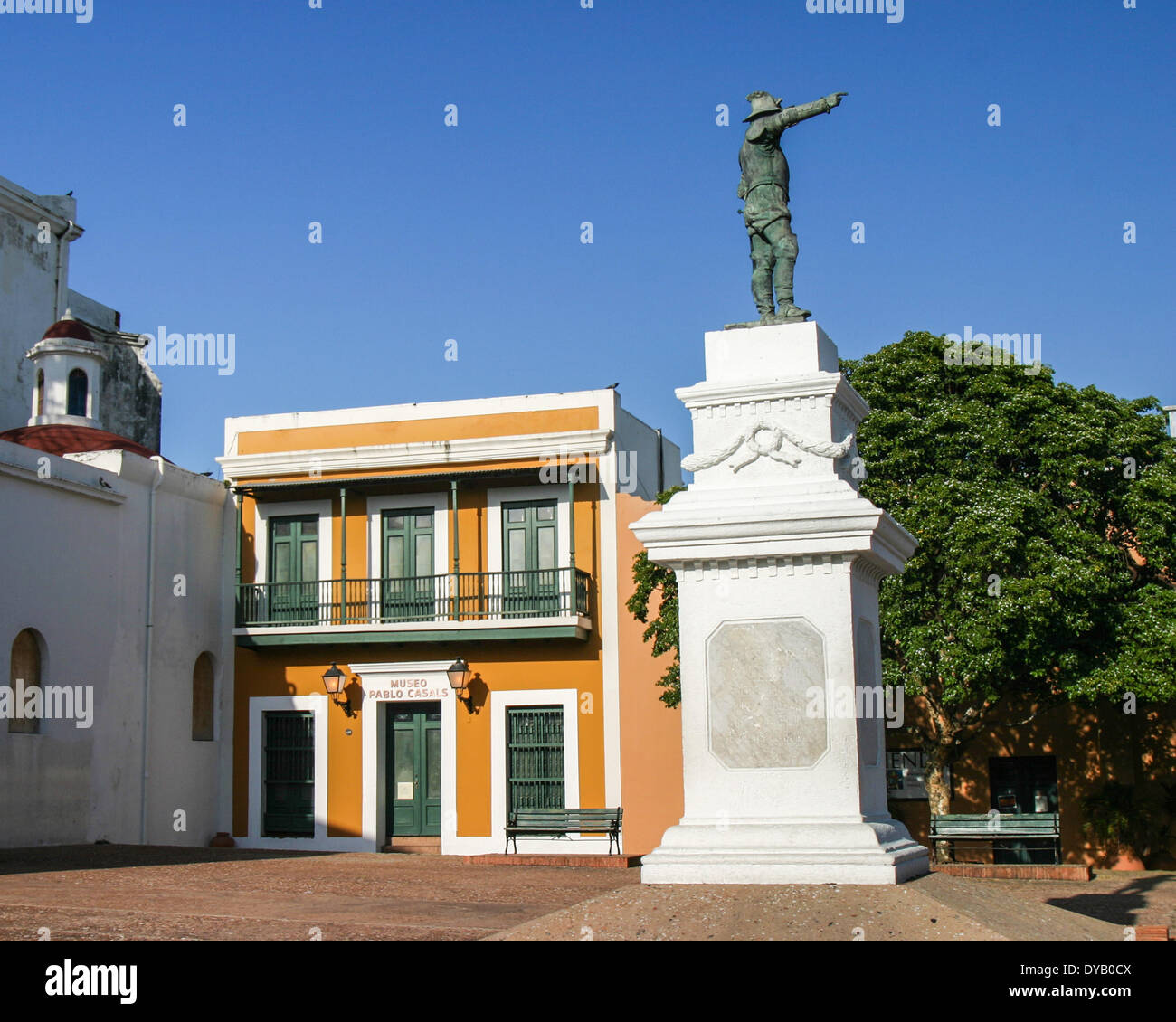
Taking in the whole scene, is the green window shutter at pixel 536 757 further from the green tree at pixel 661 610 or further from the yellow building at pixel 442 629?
the green tree at pixel 661 610

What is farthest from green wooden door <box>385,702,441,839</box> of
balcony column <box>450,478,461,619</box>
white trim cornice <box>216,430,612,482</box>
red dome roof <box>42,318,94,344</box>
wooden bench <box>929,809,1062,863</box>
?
red dome roof <box>42,318,94,344</box>

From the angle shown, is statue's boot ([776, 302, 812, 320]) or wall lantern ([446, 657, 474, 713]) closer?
statue's boot ([776, 302, 812, 320])

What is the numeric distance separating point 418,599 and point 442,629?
2.99 ft

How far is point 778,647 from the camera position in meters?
8.21

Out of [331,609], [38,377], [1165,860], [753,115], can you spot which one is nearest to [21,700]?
[331,609]

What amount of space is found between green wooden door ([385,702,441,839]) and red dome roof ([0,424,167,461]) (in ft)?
20.2

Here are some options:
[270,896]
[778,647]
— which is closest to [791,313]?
[778,647]

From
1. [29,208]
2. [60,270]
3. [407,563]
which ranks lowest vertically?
[407,563]

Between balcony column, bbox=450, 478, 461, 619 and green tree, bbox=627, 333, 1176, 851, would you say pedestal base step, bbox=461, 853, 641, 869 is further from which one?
balcony column, bbox=450, 478, 461, 619

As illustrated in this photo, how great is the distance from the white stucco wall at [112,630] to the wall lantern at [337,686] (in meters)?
2.11

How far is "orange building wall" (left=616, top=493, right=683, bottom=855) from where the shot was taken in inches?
854

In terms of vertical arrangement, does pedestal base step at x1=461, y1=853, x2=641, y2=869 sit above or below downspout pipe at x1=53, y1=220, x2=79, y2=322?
below

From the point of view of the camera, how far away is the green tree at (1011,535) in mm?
18438

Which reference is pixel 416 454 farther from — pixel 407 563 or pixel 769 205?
pixel 769 205
